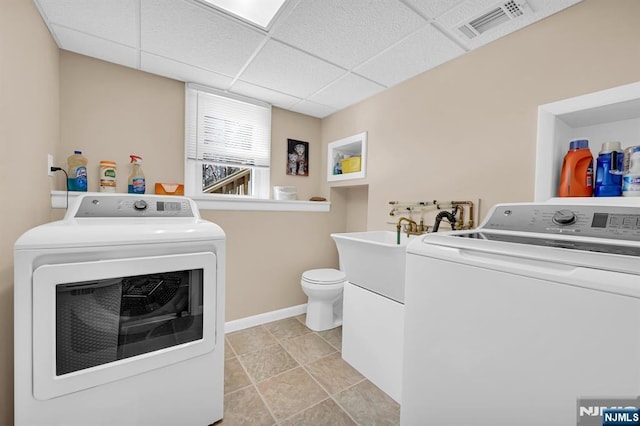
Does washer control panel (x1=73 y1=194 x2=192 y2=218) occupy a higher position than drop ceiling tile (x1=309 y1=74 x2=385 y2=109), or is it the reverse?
drop ceiling tile (x1=309 y1=74 x2=385 y2=109)

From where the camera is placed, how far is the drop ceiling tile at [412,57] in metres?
1.60

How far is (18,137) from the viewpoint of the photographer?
1196mm

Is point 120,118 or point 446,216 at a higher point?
point 120,118

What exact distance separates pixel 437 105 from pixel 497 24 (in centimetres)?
54

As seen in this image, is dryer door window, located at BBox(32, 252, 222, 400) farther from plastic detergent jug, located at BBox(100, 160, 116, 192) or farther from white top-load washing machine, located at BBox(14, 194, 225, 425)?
plastic detergent jug, located at BBox(100, 160, 116, 192)

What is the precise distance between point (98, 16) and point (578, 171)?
270 cm

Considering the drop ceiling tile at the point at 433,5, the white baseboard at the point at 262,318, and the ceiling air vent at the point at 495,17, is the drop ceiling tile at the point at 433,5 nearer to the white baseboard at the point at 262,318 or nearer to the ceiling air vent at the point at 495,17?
the ceiling air vent at the point at 495,17

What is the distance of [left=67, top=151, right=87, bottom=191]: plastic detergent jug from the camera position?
1.78 meters

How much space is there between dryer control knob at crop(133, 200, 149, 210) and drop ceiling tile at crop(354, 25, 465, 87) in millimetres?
1741

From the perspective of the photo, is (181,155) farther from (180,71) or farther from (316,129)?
(316,129)

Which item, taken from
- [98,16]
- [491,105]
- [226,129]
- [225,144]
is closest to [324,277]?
[225,144]

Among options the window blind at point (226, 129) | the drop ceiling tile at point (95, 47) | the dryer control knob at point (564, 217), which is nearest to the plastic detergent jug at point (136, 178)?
the window blind at point (226, 129)

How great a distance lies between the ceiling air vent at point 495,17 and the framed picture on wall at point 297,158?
5.79 ft

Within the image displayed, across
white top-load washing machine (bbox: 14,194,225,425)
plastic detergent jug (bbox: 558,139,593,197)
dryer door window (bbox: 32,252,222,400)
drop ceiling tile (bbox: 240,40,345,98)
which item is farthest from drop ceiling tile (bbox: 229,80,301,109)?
plastic detergent jug (bbox: 558,139,593,197)
